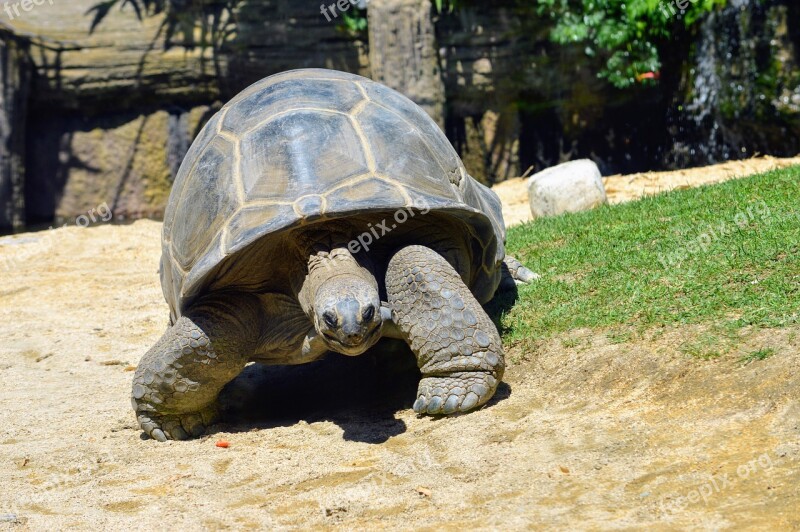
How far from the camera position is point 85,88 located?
10148 mm

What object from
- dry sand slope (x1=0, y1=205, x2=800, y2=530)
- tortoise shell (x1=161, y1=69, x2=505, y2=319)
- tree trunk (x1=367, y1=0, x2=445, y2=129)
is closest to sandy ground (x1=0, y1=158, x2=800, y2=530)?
dry sand slope (x1=0, y1=205, x2=800, y2=530)

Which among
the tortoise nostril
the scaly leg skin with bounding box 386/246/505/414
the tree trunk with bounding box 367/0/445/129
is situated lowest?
the scaly leg skin with bounding box 386/246/505/414

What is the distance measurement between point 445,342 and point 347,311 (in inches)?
20.9

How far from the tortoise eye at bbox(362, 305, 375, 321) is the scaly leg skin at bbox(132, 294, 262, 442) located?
2.70ft

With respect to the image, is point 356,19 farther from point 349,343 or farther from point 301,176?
point 349,343

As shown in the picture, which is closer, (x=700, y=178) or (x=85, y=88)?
(x=700, y=178)

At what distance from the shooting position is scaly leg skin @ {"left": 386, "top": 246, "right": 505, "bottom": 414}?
3.70 meters

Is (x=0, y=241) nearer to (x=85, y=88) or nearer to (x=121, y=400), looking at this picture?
(x=85, y=88)

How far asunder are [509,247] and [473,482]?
10.2 ft

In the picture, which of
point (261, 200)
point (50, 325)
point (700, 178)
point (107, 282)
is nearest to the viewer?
point (261, 200)

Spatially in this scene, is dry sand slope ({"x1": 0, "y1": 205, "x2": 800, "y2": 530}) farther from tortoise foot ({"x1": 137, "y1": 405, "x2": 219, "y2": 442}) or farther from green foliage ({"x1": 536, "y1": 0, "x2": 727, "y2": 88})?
green foliage ({"x1": 536, "y1": 0, "x2": 727, "y2": 88})

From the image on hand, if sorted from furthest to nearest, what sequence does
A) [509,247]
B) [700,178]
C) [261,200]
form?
[700,178] → [509,247] → [261,200]

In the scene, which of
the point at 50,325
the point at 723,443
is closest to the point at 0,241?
the point at 50,325

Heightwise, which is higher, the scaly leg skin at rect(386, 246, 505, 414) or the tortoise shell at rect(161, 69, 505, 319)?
the tortoise shell at rect(161, 69, 505, 319)
